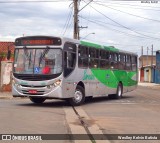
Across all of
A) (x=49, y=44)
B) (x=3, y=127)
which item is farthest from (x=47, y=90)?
(x=3, y=127)

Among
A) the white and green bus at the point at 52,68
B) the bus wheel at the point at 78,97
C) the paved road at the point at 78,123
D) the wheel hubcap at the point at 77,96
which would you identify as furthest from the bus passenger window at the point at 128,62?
the paved road at the point at 78,123

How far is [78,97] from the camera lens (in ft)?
66.2

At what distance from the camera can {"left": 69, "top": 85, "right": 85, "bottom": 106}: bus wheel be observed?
19859 mm

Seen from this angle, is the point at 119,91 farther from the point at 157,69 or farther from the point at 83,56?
the point at 157,69

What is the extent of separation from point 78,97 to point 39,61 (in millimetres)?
2724

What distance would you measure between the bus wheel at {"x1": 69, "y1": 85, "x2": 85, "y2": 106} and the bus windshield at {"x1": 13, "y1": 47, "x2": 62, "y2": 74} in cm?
189

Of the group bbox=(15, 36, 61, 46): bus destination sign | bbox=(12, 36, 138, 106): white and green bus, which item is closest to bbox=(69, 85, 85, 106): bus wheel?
bbox=(12, 36, 138, 106): white and green bus

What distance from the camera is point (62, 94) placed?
60.8ft

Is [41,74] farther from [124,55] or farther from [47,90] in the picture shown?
[124,55]

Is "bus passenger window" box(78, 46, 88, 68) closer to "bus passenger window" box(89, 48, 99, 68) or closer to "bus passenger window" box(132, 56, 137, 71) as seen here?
"bus passenger window" box(89, 48, 99, 68)

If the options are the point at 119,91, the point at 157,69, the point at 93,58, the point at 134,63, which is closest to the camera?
the point at 93,58

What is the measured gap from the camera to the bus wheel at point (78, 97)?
65.2ft

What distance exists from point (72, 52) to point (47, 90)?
6.97 ft

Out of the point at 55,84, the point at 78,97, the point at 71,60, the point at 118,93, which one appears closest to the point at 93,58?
the point at 78,97
